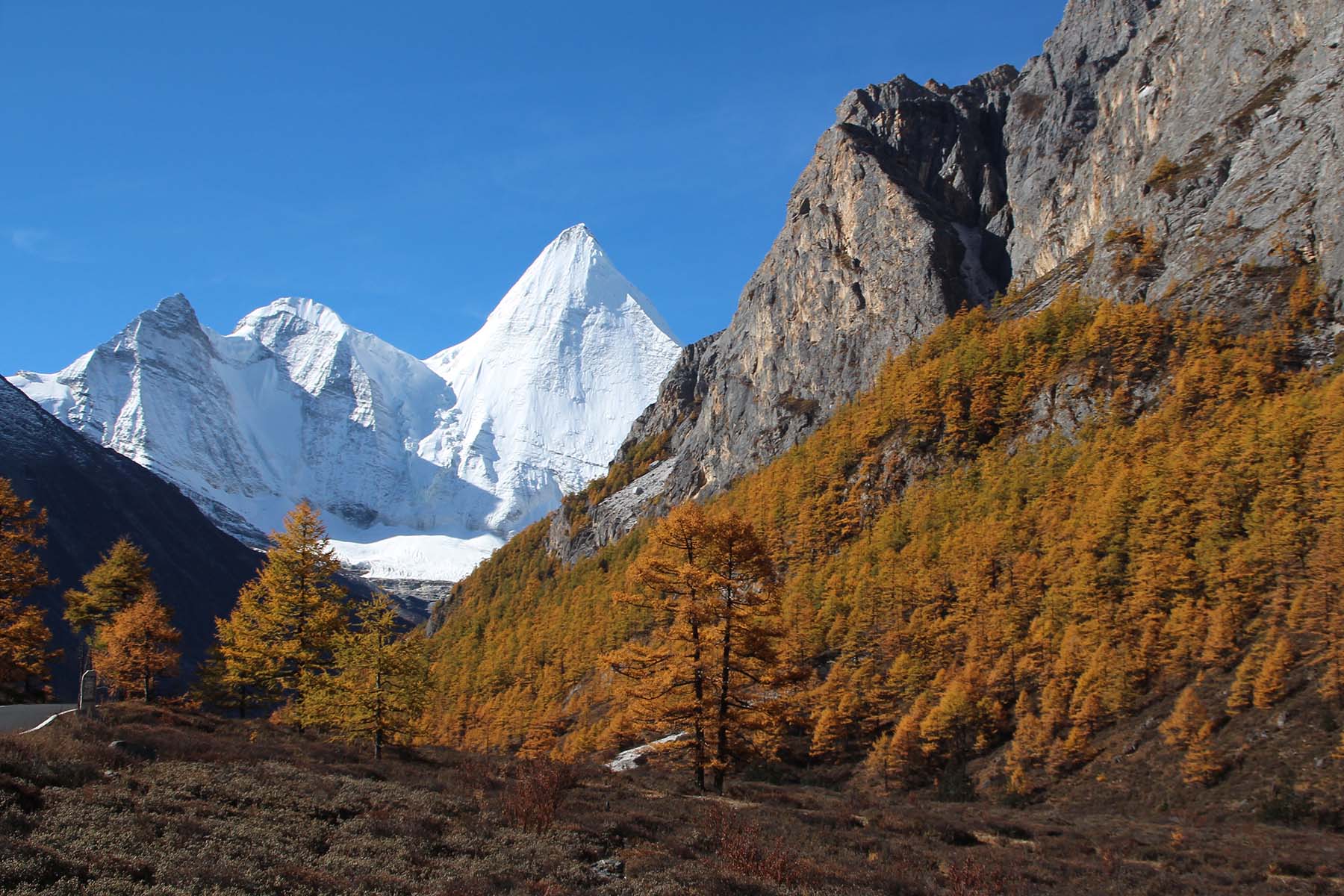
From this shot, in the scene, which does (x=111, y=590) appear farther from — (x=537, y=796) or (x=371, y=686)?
(x=537, y=796)

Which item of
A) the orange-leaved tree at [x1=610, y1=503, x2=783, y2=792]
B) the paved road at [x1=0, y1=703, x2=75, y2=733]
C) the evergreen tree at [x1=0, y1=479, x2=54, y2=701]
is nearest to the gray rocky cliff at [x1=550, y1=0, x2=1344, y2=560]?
the orange-leaved tree at [x1=610, y1=503, x2=783, y2=792]

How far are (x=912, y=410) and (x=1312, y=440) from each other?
4353cm

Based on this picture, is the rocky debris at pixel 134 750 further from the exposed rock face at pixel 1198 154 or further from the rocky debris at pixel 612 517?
the rocky debris at pixel 612 517

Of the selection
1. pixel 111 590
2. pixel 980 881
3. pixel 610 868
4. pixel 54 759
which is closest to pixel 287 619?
pixel 111 590

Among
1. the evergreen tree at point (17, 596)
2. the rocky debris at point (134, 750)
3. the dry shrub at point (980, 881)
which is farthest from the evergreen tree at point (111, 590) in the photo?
the dry shrub at point (980, 881)

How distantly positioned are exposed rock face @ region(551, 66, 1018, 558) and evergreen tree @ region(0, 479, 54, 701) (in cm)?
9976

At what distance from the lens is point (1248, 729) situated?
40281 mm

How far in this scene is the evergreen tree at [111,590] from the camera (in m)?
39.1

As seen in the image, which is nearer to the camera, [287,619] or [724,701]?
[724,701]

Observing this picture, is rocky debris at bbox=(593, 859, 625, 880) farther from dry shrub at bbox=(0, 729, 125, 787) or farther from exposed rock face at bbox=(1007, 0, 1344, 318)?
exposed rock face at bbox=(1007, 0, 1344, 318)

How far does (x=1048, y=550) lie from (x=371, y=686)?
51.1m

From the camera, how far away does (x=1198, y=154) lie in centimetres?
8819

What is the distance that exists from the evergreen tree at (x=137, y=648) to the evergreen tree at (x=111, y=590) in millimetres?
953

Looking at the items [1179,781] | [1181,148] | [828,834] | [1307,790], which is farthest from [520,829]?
[1181,148]
